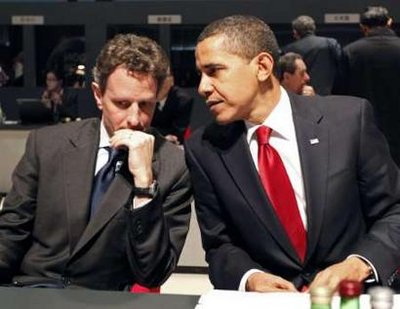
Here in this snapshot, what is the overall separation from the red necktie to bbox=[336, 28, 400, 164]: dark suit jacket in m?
3.36

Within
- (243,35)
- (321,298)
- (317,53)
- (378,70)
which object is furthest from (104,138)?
(317,53)

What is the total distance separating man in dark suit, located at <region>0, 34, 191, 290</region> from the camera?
211 centimetres

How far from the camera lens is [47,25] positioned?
31.8 ft

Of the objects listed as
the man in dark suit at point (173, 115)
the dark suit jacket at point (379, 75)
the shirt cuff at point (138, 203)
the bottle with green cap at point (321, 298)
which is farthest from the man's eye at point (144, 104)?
the man in dark suit at point (173, 115)

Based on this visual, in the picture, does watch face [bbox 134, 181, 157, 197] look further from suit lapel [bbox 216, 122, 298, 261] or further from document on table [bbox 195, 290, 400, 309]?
document on table [bbox 195, 290, 400, 309]

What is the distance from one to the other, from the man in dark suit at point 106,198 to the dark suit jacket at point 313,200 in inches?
4.7

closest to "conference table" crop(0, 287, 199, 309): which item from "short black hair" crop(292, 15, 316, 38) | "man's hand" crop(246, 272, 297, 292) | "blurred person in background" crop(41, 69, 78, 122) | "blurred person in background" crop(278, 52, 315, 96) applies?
"man's hand" crop(246, 272, 297, 292)

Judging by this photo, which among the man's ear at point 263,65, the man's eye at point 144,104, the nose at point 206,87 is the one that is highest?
the man's ear at point 263,65

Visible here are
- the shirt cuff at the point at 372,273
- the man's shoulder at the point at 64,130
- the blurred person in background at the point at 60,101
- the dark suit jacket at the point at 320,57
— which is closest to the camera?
the shirt cuff at the point at 372,273

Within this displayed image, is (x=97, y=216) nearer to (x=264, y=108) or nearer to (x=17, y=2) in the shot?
(x=264, y=108)

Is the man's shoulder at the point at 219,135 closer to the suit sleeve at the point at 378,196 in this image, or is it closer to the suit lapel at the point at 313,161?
the suit lapel at the point at 313,161

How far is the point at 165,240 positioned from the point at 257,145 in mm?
338

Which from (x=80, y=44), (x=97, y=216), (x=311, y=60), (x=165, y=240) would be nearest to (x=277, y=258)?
(x=165, y=240)

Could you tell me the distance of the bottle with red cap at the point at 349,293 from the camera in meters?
1.20
